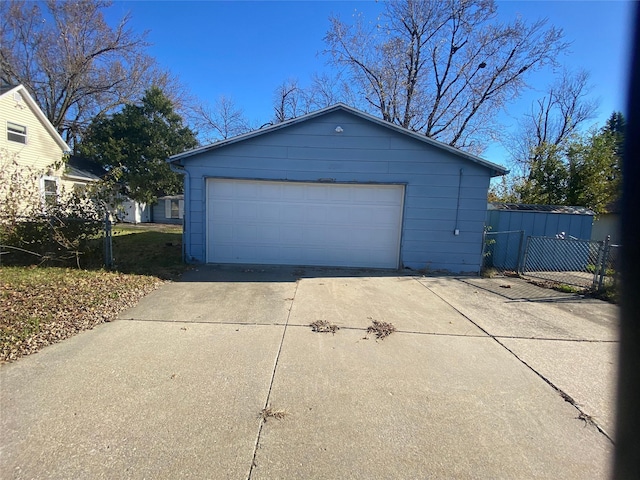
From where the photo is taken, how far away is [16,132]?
1359 cm

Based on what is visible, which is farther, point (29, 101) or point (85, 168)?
point (85, 168)

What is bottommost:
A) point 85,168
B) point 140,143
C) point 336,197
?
point 336,197

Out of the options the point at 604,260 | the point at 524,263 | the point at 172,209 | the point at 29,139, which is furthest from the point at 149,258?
the point at 172,209

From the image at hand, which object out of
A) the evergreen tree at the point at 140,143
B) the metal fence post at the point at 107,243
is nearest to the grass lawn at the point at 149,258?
the metal fence post at the point at 107,243

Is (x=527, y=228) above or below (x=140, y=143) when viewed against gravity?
below

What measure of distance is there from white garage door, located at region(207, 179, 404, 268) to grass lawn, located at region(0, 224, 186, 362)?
155cm

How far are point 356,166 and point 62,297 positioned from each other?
645cm

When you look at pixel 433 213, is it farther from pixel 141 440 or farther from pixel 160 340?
pixel 141 440

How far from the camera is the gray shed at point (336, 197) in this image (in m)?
7.91

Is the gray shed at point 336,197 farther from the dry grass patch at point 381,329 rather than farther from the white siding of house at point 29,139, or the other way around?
the white siding of house at point 29,139

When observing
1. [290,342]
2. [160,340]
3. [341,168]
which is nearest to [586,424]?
[290,342]

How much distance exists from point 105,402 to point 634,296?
188 inches

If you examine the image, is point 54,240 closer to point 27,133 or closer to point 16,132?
point 16,132

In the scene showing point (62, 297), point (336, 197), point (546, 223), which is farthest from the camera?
point (546, 223)
